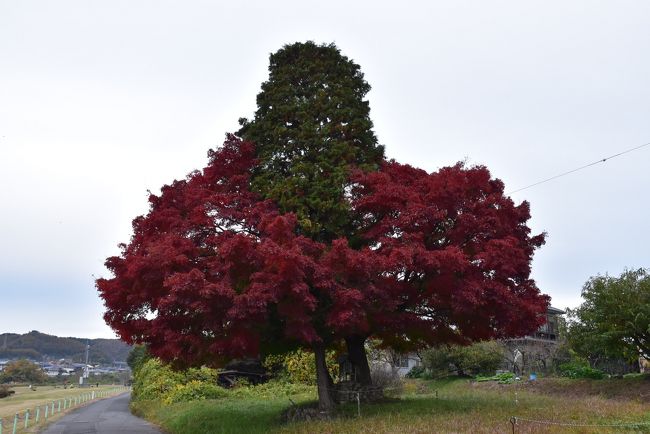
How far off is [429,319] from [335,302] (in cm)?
381

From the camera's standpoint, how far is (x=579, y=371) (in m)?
31.1

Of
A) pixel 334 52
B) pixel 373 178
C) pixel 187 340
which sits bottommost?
pixel 187 340

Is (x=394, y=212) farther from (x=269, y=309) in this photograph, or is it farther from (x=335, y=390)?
(x=335, y=390)

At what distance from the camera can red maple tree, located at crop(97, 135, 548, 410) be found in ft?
43.4

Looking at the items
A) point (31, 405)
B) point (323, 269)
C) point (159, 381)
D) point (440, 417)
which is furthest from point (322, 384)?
point (31, 405)

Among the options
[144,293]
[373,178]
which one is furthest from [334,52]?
[144,293]

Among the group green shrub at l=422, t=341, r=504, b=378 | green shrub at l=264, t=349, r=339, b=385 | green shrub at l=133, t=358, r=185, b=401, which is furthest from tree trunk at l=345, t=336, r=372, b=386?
green shrub at l=422, t=341, r=504, b=378

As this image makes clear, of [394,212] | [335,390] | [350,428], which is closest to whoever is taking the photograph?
[350,428]

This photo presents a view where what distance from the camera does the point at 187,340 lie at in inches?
545

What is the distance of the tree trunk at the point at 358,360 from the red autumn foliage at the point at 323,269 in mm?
1322

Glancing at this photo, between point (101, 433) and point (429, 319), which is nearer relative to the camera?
point (429, 319)

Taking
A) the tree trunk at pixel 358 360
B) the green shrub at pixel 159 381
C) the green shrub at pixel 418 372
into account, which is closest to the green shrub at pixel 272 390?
the green shrub at pixel 159 381

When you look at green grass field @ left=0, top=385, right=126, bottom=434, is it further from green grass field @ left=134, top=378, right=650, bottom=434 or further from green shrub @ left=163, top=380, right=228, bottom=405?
green grass field @ left=134, top=378, right=650, bottom=434

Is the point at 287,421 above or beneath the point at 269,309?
beneath
